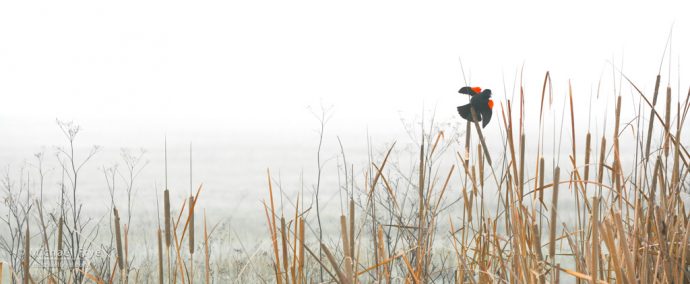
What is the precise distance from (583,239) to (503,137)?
27cm

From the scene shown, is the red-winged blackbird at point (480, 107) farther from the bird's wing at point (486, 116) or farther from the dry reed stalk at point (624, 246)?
the dry reed stalk at point (624, 246)

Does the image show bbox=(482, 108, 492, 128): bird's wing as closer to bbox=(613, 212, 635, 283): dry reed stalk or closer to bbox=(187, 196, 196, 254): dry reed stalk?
bbox=(613, 212, 635, 283): dry reed stalk

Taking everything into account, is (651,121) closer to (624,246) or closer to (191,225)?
(624,246)

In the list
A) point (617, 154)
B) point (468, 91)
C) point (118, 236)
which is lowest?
point (118, 236)

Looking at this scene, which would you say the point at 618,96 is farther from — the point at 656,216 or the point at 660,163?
the point at 656,216

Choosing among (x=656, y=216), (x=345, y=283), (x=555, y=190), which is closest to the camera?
(x=345, y=283)

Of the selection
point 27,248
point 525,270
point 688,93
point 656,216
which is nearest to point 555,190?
point 525,270

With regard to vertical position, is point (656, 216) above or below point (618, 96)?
below

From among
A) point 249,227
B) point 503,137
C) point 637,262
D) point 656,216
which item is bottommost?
point 249,227

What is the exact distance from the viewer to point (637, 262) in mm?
1257

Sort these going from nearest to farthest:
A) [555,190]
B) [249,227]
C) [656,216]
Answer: [555,190]
[656,216]
[249,227]

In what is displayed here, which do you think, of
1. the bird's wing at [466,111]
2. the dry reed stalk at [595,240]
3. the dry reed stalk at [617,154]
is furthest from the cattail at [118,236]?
the dry reed stalk at [617,154]

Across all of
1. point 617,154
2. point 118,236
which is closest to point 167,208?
point 118,236

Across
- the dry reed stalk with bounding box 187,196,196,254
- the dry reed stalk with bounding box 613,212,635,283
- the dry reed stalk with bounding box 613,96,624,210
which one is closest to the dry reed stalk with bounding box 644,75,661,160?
the dry reed stalk with bounding box 613,96,624,210
